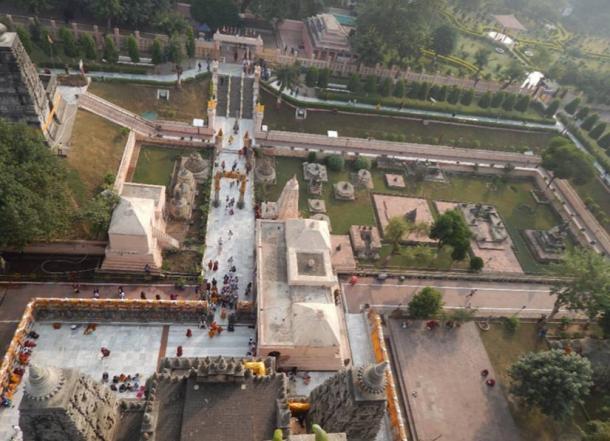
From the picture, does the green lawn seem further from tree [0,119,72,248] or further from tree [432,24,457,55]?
tree [432,24,457,55]

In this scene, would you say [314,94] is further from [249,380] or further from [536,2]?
[536,2]

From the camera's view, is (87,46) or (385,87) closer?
(87,46)

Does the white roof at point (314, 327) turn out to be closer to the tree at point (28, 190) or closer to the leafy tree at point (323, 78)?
the tree at point (28, 190)

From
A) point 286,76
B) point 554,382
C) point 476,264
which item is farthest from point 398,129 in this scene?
point 554,382

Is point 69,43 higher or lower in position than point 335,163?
higher

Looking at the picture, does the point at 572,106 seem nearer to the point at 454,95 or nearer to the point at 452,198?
the point at 454,95
